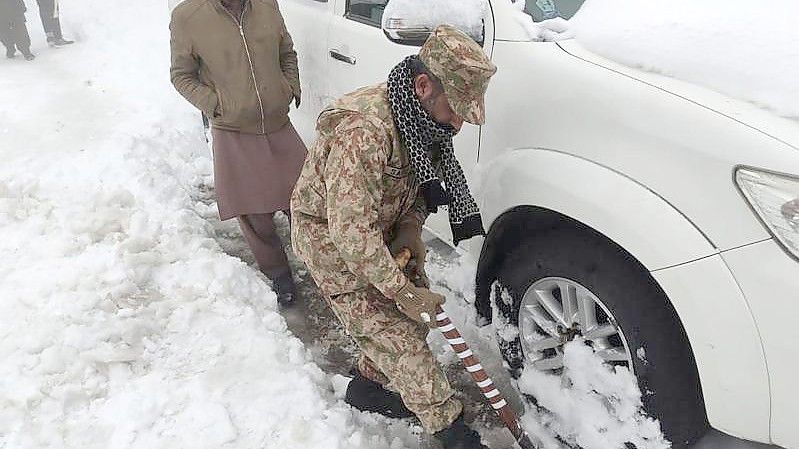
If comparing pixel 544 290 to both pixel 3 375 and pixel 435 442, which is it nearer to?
pixel 435 442

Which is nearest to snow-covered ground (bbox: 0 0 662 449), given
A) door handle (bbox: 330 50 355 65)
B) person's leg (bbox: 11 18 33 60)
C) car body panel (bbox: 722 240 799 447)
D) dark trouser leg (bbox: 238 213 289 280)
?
dark trouser leg (bbox: 238 213 289 280)

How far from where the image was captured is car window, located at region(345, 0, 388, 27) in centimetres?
317

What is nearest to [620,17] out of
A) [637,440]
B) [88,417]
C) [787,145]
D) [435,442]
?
[787,145]

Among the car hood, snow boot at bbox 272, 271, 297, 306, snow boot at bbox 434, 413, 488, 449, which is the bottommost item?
snow boot at bbox 272, 271, 297, 306

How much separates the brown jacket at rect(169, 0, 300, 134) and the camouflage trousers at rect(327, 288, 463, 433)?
1307mm

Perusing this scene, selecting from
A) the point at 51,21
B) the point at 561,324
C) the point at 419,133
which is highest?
the point at 419,133

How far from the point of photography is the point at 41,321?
2.91 metres

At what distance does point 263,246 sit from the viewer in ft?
11.7

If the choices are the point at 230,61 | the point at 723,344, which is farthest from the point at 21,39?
the point at 723,344

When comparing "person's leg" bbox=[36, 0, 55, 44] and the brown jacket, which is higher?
the brown jacket

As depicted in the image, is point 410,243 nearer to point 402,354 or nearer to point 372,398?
point 402,354

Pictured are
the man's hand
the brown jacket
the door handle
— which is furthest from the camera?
the door handle

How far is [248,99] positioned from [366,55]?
24.4 inches

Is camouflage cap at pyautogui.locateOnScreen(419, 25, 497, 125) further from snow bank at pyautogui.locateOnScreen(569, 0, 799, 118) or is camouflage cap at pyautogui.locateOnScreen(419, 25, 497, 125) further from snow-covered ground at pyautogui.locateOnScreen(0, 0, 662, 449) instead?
snow-covered ground at pyautogui.locateOnScreen(0, 0, 662, 449)
